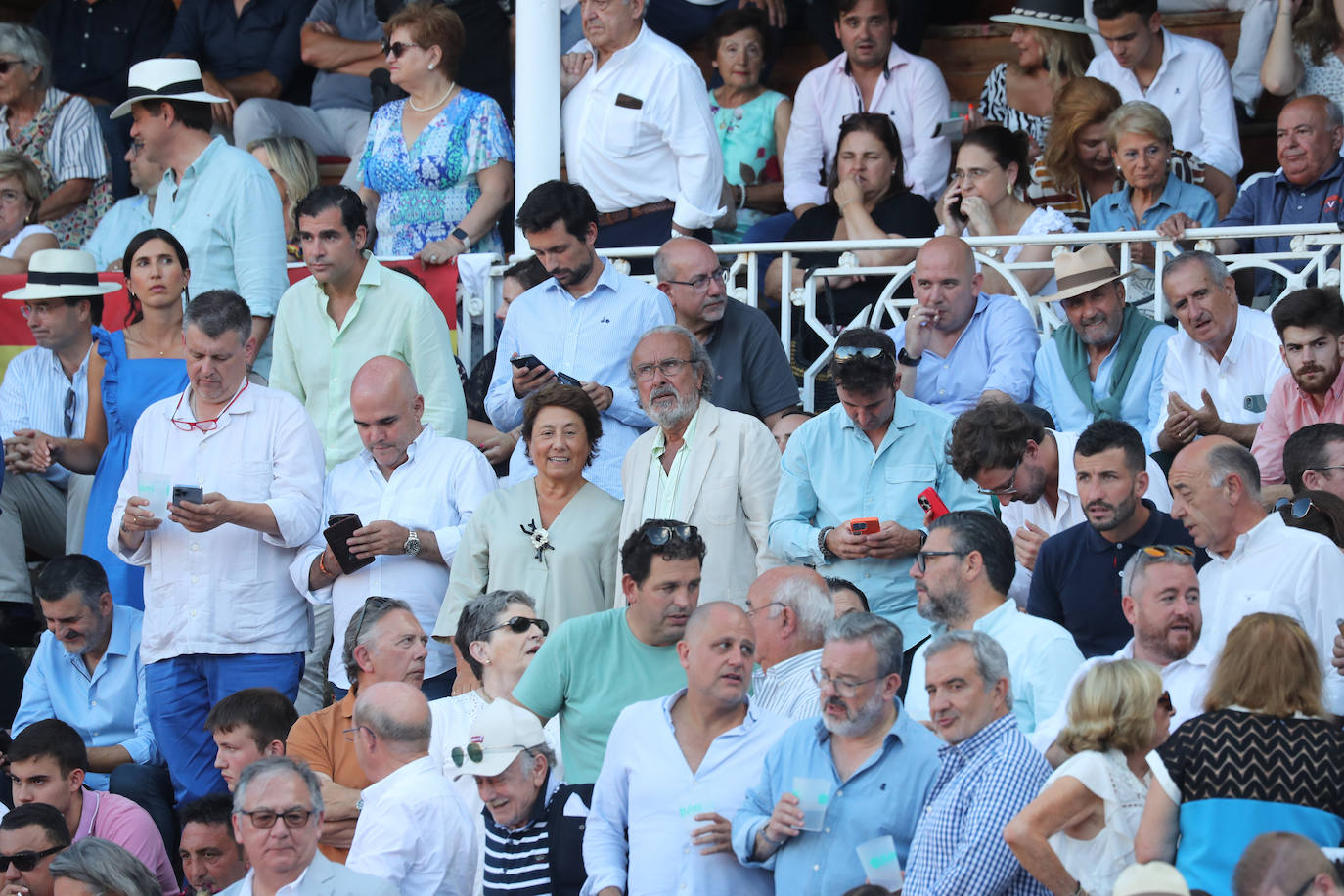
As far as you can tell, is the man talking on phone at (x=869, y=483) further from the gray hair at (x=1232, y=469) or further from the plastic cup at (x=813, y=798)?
the plastic cup at (x=813, y=798)

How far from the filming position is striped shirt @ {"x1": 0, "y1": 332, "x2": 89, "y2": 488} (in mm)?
8461

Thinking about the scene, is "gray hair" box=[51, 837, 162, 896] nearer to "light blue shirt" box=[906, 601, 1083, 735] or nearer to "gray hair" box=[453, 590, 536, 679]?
"gray hair" box=[453, 590, 536, 679]

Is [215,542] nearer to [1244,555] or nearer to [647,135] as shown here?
[647,135]

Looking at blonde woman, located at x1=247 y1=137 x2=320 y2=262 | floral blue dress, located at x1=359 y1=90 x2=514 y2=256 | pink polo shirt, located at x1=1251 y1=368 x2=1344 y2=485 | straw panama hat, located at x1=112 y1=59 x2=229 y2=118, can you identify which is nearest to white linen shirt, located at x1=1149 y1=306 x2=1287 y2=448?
pink polo shirt, located at x1=1251 y1=368 x2=1344 y2=485

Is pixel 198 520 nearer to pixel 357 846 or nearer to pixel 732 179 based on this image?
pixel 357 846

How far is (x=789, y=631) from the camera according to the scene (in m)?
5.66

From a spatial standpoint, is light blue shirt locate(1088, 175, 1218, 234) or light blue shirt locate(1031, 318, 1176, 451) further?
light blue shirt locate(1088, 175, 1218, 234)

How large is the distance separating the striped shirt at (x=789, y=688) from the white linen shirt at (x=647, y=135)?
10.7 ft

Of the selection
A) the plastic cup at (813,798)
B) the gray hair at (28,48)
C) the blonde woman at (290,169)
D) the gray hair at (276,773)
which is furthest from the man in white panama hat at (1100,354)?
the gray hair at (28,48)

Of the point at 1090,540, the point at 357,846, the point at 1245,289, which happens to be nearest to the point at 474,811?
the point at 357,846

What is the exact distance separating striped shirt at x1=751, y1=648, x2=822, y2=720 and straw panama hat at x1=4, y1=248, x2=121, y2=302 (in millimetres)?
4139

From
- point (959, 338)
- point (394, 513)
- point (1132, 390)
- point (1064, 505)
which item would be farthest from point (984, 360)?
point (394, 513)

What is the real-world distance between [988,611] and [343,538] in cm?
236

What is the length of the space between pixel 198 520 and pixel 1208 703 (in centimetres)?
354
